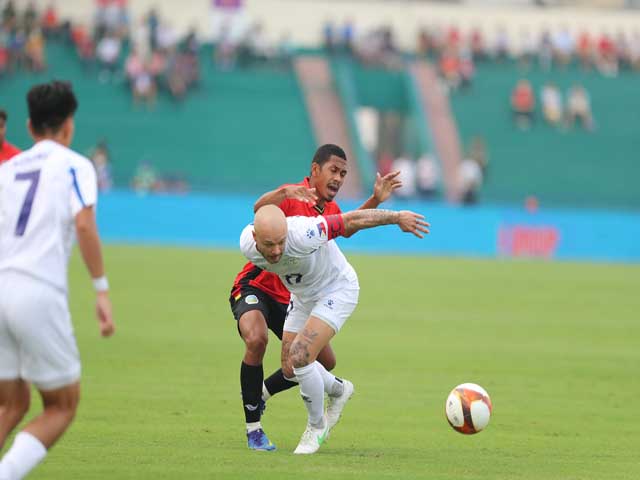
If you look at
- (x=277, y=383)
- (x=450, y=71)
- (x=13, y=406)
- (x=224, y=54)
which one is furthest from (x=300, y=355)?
(x=450, y=71)

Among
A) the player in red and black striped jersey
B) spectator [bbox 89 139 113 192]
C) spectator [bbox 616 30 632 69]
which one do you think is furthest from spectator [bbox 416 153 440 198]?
the player in red and black striped jersey

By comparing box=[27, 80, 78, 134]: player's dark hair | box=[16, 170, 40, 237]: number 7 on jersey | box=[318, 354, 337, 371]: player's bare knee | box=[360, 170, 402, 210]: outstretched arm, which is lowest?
box=[318, 354, 337, 371]: player's bare knee

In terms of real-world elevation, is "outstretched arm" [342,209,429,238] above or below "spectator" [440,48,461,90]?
above

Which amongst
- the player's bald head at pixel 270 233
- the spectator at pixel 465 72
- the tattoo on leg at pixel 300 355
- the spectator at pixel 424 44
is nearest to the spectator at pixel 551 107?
the spectator at pixel 465 72

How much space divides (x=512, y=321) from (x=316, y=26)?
3480 centimetres

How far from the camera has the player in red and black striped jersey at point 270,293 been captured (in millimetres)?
9445

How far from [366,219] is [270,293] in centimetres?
182

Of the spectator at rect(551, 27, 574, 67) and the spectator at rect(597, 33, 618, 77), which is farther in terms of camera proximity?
the spectator at rect(551, 27, 574, 67)

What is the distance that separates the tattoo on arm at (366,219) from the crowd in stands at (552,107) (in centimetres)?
4206

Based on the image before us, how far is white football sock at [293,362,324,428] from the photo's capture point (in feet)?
30.3

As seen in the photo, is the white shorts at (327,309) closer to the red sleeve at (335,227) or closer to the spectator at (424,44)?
the red sleeve at (335,227)

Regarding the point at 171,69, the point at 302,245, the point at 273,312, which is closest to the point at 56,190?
the point at 302,245

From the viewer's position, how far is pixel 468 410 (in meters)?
9.55

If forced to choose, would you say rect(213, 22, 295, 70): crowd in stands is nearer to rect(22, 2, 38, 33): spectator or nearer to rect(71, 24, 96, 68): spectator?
rect(71, 24, 96, 68): spectator
